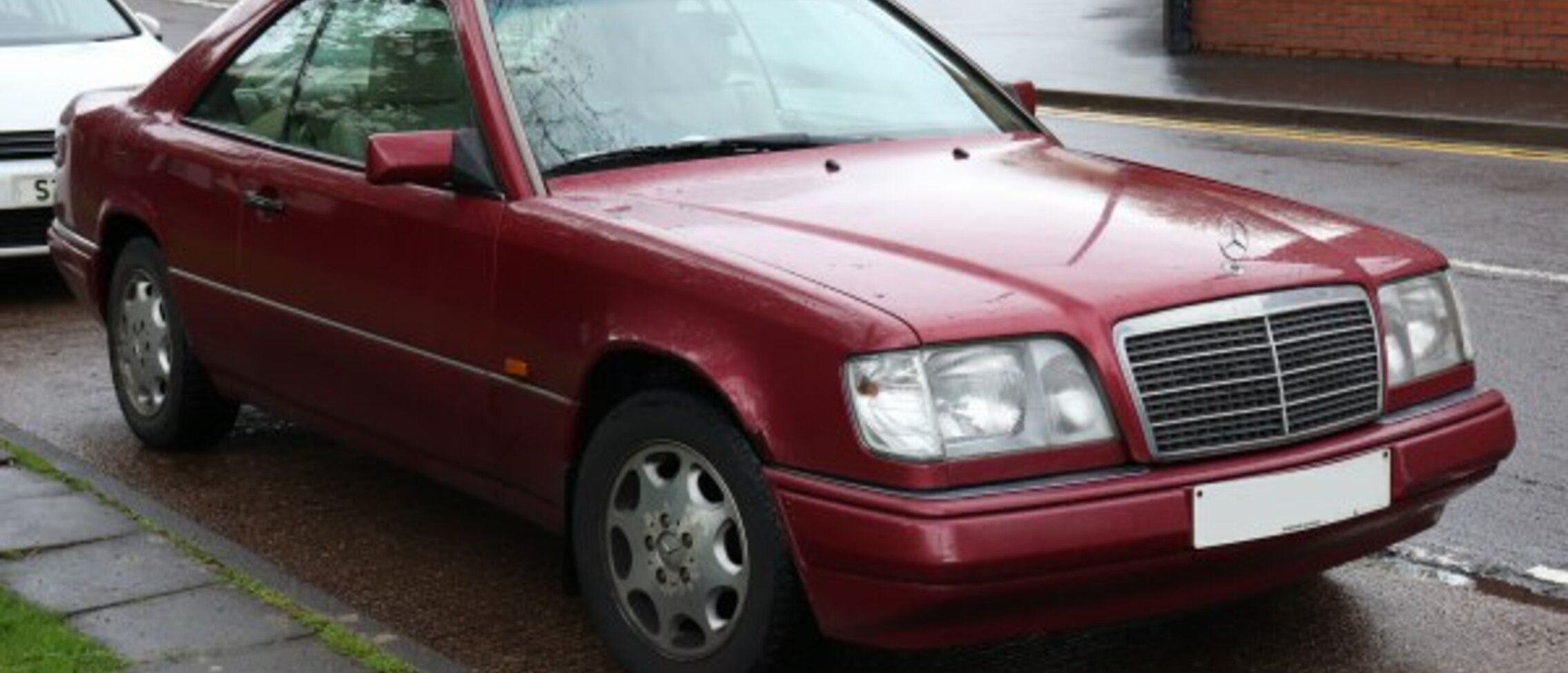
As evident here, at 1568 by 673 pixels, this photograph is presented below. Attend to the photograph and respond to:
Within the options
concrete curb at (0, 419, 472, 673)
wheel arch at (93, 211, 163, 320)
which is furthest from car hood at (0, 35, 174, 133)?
concrete curb at (0, 419, 472, 673)

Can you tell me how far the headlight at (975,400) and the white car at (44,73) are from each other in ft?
17.0

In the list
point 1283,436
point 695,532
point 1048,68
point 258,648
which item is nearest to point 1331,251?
point 1283,436

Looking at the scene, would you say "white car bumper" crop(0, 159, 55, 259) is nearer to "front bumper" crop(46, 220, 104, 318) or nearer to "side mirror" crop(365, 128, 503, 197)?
"front bumper" crop(46, 220, 104, 318)

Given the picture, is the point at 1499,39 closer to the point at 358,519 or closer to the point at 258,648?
the point at 358,519

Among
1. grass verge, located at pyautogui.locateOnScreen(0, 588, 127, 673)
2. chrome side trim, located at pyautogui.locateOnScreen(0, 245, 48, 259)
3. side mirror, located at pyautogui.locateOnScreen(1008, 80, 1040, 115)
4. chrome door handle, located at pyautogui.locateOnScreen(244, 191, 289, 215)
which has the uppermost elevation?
side mirror, located at pyautogui.locateOnScreen(1008, 80, 1040, 115)

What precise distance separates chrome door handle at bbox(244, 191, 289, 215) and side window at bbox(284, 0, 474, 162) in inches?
6.3

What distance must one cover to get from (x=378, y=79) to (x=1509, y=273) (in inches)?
217

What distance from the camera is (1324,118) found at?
15.8 meters

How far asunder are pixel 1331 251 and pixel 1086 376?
2.55 feet

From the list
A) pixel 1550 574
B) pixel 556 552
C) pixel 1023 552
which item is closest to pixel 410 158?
pixel 556 552

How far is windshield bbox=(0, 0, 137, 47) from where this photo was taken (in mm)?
10992

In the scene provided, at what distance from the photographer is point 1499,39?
17.6m

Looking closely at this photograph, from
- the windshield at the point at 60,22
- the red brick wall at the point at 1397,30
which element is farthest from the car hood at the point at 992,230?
the red brick wall at the point at 1397,30

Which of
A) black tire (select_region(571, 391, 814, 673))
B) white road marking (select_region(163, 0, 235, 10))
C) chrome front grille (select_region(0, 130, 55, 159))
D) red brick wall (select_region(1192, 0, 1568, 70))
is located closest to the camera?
black tire (select_region(571, 391, 814, 673))
